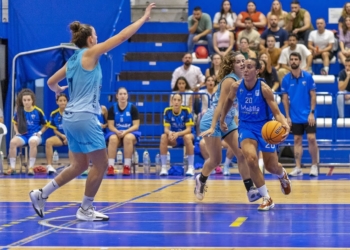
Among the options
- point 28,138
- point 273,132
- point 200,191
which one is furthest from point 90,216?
point 28,138

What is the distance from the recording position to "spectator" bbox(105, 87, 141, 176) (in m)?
15.3

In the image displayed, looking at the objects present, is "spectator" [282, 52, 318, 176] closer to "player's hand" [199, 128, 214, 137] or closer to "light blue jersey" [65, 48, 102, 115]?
"player's hand" [199, 128, 214, 137]

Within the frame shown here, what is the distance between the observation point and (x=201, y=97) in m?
16.4

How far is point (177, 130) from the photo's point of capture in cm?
1545

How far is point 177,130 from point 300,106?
2.40m

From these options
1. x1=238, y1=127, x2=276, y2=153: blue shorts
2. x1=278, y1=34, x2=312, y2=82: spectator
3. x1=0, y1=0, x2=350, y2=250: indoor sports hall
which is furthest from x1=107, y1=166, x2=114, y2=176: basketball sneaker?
x1=238, y1=127, x2=276, y2=153: blue shorts

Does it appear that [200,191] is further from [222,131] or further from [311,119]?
[311,119]

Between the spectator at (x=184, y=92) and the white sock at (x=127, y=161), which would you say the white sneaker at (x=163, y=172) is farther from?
the spectator at (x=184, y=92)

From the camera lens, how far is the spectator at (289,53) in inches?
714

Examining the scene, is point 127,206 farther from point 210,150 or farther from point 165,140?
point 165,140

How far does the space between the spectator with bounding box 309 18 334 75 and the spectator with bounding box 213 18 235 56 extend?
193cm

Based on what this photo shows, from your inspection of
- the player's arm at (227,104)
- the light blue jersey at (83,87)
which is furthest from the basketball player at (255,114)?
the light blue jersey at (83,87)

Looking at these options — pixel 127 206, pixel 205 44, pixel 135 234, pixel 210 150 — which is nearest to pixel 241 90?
pixel 210 150

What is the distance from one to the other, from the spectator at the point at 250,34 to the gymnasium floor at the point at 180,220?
664 cm
